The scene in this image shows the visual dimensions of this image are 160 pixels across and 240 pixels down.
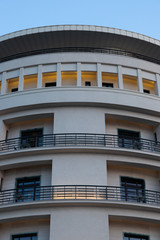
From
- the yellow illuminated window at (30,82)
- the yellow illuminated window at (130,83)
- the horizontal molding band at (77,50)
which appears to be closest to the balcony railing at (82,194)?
the yellow illuminated window at (130,83)

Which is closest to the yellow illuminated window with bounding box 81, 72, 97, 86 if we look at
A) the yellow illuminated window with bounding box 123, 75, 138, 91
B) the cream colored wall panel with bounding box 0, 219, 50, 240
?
the yellow illuminated window with bounding box 123, 75, 138, 91

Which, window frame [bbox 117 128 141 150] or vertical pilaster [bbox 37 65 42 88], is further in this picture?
vertical pilaster [bbox 37 65 42 88]

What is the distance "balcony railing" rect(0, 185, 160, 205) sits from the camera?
71.1ft

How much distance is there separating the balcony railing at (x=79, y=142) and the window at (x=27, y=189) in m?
2.08

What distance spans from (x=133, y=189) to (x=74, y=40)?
12716 millimetres

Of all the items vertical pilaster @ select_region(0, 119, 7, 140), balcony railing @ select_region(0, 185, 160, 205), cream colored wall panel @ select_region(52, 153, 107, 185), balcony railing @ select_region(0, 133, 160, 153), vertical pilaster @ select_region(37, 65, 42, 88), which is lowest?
balcony railing @ select_region(0, 185, 160, 205)

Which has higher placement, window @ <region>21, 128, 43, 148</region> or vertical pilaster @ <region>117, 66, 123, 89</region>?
vertical pilaster @ <region>117, 66, 123, 89</region>

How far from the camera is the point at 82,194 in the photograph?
71.3 feet

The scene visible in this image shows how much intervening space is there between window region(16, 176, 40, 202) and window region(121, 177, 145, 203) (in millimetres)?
5225

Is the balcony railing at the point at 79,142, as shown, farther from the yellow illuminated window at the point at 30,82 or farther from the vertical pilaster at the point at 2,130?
the yellow illuminated window at the point at 30,82

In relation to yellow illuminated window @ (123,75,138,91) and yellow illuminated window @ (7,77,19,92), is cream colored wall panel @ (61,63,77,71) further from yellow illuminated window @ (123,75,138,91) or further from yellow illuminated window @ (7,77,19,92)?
yellow illuminated window @ (123,75,138,91)

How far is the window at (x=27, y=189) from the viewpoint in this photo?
2298 centimetres

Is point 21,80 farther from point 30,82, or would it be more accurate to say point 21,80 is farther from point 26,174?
point 26,174

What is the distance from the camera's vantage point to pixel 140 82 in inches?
1059
